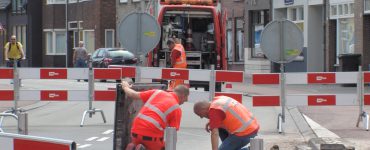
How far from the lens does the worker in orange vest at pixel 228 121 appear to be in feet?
31.2

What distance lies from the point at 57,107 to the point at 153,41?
753cm

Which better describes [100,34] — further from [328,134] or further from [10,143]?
[10,143]

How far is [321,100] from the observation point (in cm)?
1825

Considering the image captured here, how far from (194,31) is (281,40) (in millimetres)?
9111

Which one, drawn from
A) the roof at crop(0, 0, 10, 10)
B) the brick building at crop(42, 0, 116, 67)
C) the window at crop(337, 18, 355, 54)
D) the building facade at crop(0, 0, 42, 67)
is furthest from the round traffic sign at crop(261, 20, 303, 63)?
the roof at crop(0, 0, 10, 10)

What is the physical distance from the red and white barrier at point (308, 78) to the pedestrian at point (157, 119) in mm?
8100

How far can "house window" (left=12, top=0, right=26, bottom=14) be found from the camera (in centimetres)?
6883

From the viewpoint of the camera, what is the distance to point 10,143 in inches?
270

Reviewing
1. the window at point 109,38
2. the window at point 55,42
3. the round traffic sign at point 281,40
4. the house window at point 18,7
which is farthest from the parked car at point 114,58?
the house window at point 18,7

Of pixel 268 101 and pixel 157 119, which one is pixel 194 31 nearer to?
pixel 268 101

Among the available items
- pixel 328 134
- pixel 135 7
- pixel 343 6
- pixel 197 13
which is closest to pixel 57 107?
pixel 197 13

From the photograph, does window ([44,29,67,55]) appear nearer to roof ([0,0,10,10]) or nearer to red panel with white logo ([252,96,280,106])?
roof ([0,0,10,10])

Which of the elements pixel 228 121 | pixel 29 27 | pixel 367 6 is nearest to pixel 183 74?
pixel 228 121

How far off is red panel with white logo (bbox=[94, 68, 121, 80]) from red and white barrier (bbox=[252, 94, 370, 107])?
2.83 meters
